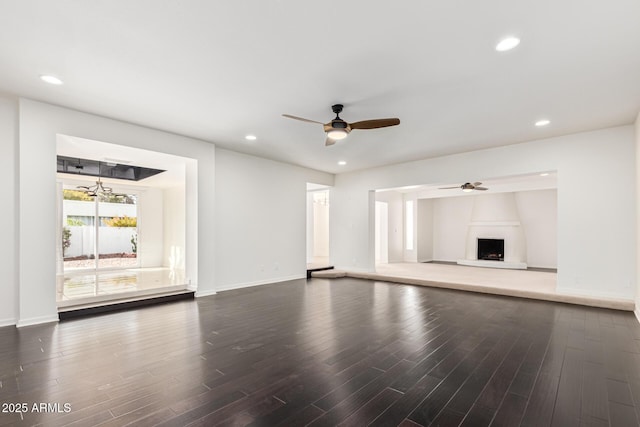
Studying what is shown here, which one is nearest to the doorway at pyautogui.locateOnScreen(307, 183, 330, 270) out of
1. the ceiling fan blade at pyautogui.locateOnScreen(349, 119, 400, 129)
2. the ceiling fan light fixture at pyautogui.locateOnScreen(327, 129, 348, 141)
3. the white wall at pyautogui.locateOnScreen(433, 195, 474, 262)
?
the white wall at pyautogui.locateOnScreen(433, 195, 474, 262)

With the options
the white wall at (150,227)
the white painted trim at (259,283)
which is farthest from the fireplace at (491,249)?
the white wall at (150,227)

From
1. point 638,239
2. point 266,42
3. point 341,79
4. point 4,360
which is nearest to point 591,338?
point 638,239

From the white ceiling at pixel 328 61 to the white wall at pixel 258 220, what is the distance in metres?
1.70

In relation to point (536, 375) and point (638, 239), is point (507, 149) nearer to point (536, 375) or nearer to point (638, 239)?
point (638, 239)

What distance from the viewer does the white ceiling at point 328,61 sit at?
2.30m

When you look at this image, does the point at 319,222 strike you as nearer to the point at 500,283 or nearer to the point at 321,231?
the point at 321,231

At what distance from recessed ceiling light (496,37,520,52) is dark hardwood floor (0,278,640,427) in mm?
2798

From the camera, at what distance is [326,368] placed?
2.62 m

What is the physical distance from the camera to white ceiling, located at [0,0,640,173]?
2.30 m

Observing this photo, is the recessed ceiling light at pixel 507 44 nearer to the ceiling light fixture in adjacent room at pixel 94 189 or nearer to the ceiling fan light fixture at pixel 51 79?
the ceiling fan light fixture at pixel 51 79

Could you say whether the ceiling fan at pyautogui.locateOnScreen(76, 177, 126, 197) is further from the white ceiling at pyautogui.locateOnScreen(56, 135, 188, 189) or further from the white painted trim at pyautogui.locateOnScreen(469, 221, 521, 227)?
the white painted trim at pyautogui.locateOnScreen(469, 221, 521, 227)

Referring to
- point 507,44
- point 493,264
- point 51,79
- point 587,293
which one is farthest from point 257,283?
point 493,264

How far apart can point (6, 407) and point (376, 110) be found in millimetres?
4443

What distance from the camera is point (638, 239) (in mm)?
4383
